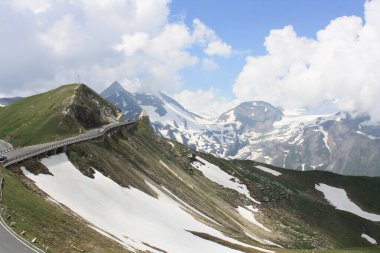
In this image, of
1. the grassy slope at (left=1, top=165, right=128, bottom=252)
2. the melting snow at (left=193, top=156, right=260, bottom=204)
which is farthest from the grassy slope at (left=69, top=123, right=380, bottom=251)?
the grassy slope at (left=1, top=165, right=128, bottom=252)

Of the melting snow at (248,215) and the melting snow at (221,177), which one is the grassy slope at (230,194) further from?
the melting snow at (221,177)

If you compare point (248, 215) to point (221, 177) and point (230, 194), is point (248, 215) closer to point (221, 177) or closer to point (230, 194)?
point (230, 194)

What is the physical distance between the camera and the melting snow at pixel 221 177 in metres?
170

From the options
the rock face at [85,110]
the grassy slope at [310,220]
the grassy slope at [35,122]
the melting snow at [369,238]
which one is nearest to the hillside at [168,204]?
the grassy slope at [310,220]

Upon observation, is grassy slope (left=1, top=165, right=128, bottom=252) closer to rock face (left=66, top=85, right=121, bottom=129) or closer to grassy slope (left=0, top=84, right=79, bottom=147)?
grassy slope (left=0, top=84, right=79, bottom=147)

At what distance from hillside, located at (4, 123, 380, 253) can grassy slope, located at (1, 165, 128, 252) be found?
0.22m

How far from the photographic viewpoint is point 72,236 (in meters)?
42.6

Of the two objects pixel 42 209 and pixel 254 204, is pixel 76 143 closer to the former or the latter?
pixel 42 209

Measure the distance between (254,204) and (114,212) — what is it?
101m

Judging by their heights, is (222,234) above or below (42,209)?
above

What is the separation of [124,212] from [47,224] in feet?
83.8

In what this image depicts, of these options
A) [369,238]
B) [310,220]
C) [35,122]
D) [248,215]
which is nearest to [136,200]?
[35,122]

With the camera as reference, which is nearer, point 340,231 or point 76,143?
point 76,143

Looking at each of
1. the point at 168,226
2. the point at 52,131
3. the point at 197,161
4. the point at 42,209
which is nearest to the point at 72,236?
the point at 42,209
